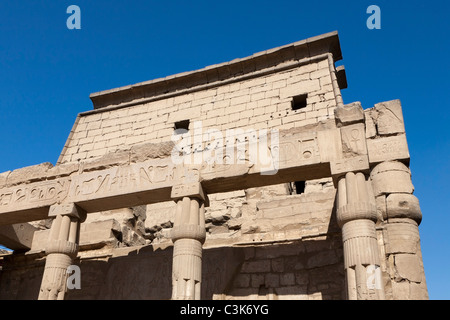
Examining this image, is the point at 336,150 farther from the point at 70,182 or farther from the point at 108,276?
the point at 108,276

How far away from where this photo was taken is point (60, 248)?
714 cm

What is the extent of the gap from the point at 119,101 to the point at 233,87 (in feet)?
14.3

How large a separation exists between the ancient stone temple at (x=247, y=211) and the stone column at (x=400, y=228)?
0.02m

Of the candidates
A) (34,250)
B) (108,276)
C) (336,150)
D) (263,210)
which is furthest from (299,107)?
(34,250)

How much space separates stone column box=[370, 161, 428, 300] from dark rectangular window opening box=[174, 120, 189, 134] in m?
7.87

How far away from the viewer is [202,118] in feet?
43.2

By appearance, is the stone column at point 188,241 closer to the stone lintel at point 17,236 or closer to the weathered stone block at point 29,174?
the weathered stone block at point 29,174

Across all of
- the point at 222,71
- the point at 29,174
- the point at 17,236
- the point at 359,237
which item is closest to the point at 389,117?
the point at 359,237

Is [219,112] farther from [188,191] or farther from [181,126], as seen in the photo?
[188,191]

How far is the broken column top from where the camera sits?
12602mm

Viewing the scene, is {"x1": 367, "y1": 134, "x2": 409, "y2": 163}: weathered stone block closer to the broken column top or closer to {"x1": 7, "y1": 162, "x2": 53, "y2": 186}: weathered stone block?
{"x1": 7, "y1": 162, "x2": 53, "y2": 186}: weathered stone block

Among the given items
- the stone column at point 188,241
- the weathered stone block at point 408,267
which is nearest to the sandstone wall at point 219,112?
the stone column at point 188,241

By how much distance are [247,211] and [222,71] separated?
19.1ft

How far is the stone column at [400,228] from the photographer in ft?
18.7
